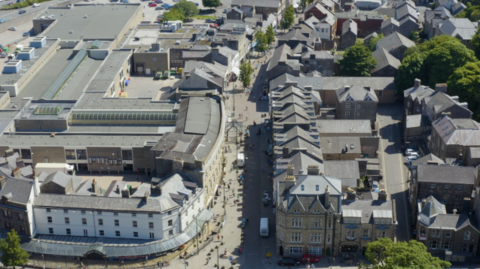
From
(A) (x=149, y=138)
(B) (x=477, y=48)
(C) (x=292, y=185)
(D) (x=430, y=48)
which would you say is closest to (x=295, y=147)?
(C) (x=292, y=185)

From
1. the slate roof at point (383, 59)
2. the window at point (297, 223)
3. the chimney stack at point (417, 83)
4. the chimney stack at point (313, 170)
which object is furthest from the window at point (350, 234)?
the slate roof at point (383, 59)

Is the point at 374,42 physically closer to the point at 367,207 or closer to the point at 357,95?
the point at 357,95

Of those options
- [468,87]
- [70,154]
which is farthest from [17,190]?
[468,87]

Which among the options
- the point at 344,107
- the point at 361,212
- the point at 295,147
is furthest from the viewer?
the point at 344,107

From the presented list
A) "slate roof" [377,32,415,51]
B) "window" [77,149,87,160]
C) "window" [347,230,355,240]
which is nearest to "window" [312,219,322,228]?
"window" [347,230,355,240]

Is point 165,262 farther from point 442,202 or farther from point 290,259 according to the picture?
point 442,202

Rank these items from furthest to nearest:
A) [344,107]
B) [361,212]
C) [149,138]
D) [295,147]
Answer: [344,107], [149,138], [295,147], [361,212]

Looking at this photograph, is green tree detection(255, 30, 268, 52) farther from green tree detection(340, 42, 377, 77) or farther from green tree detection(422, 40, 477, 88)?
green tree detection(422, 40, 477, 88)
